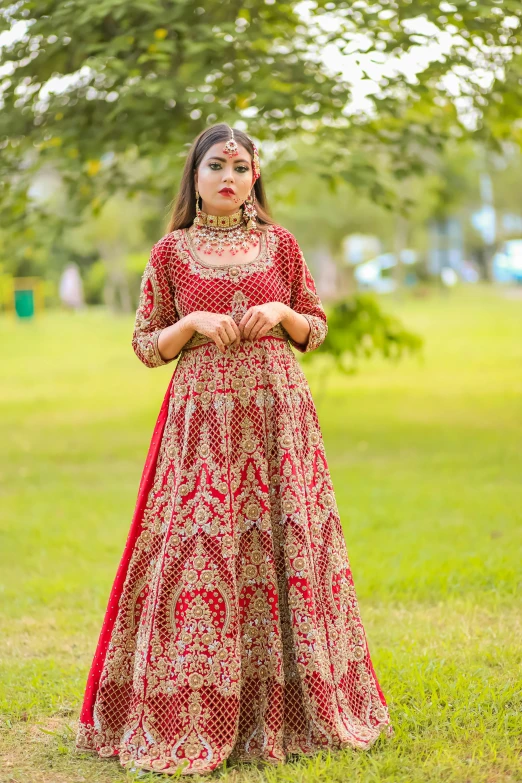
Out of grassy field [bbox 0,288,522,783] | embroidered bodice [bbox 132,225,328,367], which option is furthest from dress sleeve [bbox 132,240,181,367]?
grassy field [bbox 0,288,522,783]

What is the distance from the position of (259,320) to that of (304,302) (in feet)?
1.07

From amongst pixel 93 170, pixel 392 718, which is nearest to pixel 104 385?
pixel 93 170

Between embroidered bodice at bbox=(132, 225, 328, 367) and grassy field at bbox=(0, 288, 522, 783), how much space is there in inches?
53.6

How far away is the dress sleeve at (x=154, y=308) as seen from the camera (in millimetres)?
3404

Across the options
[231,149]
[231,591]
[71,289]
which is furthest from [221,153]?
[71,289]

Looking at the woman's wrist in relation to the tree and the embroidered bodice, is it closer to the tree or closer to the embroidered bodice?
the embroidered bodice

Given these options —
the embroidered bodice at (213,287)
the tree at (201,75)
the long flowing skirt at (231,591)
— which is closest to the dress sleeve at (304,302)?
the embroidered bodice at (213,287)

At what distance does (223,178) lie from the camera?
10.9ft

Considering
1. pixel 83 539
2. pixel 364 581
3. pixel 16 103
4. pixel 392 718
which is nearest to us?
pixel 392 718

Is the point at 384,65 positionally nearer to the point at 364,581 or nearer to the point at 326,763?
the point at 364,581

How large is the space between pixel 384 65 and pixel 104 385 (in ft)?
32.1

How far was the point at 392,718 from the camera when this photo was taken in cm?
366

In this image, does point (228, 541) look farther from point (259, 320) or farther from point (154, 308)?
point (154, 308)

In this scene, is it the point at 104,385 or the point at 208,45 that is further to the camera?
the point at 104,385
